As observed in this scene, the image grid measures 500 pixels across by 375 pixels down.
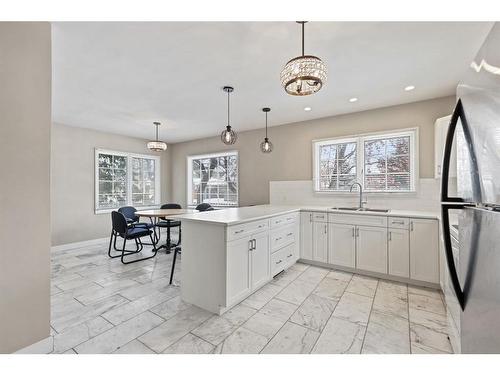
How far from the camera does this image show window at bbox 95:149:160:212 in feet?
16.5

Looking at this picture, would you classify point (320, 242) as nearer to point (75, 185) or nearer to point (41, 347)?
point (41, 347)

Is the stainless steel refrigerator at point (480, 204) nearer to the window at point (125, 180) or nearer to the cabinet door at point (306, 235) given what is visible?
the cabinet door at point (306, 235)

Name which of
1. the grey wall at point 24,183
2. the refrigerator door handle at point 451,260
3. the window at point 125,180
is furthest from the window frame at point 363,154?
the window at point 125,180

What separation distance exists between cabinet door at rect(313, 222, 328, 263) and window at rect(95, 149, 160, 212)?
459cm

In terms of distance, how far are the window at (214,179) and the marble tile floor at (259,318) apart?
2.83 metres

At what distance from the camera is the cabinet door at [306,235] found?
345 cm

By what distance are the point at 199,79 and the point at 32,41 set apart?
1.46 meters

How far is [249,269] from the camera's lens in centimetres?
238

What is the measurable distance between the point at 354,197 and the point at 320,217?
32.5 inches

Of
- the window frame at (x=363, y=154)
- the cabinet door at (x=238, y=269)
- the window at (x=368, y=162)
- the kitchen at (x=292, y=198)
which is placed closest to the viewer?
the kitchen at (x=292, y=198)

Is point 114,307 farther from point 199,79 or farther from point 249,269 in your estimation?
point 199,79

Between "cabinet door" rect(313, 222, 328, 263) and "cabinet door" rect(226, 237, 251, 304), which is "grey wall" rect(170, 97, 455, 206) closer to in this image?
"cabinet door" rect(313, 222, 328, 263)
